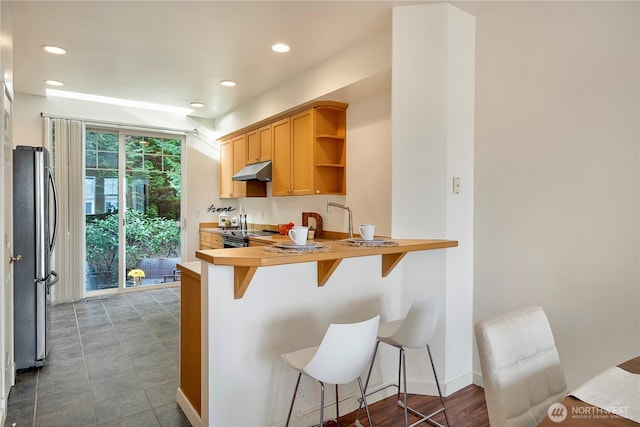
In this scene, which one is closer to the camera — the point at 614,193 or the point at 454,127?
the point at 614,193

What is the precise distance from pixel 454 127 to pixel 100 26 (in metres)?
2.76

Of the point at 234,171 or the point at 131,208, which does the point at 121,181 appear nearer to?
the point at 131,208

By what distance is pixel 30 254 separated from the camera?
112 inches

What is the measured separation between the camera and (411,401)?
247 cm

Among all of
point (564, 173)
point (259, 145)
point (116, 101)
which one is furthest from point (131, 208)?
point (564, 173)

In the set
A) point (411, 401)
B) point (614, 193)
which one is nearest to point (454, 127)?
point (614, 193)

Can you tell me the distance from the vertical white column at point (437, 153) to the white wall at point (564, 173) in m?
0.13

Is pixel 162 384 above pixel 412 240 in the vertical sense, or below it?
below

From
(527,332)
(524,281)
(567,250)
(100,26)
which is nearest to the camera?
(527,332)

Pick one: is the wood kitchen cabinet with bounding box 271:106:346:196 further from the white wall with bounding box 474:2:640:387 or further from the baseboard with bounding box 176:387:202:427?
the baseboard with bounding box 176:387:202:427

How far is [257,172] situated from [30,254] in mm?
2388

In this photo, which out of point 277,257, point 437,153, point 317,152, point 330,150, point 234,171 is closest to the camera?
point 277,257

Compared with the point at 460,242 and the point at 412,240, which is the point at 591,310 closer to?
the point at 460,242

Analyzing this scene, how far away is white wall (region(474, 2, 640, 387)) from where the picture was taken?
2.03m
